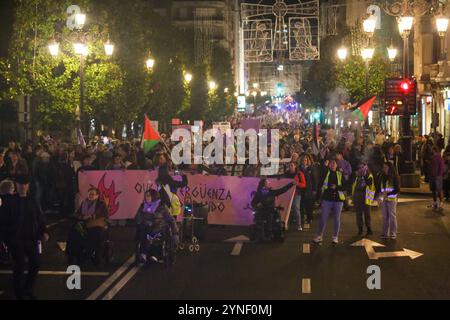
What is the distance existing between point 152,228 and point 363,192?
5255 millimetres

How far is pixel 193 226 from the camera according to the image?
15.6 metres

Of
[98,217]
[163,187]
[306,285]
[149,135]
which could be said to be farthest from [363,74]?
[306,285]

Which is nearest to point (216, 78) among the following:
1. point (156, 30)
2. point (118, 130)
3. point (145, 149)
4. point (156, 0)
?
point (156, 0)

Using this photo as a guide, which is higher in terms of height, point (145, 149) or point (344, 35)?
point (344, 35)

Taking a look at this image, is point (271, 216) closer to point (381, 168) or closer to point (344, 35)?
point (381, 168)

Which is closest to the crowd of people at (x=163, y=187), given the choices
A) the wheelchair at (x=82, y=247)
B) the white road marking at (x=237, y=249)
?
the wheelchair at (x=82, y=247)

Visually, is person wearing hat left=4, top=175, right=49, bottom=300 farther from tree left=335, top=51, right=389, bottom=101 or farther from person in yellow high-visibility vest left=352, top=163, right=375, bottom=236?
tree left=335, top=51, right=389, bottom=101

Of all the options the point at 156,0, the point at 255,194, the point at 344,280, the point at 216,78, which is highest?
the point at 156,0

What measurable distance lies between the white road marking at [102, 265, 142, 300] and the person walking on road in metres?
5.57

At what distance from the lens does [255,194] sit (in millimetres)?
15836

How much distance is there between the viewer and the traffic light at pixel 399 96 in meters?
26.7

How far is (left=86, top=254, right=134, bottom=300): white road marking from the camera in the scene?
10.7m

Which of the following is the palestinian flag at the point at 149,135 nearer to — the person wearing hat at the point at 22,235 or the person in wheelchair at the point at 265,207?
the person in wheelchair at the point at 265,207
